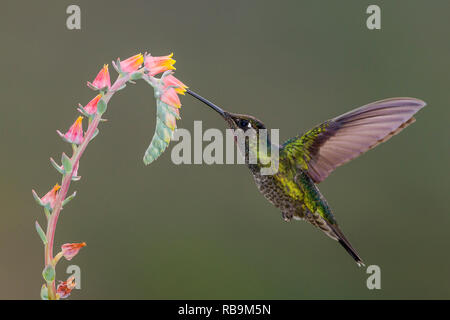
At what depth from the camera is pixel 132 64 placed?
1041 mm

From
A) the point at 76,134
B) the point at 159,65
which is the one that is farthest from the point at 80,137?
the point at 159,65

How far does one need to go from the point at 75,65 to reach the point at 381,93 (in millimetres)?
1980

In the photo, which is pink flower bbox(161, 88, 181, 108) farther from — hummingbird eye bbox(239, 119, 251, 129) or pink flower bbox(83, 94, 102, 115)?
hummingbird eye bbox(239, 119, 251, 129)

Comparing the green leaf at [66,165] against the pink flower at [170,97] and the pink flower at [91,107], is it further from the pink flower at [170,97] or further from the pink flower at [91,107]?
the pink flower at [170,97]

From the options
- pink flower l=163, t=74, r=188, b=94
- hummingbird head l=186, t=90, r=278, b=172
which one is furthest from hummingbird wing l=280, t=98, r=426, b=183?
pink flower l=163, t=74, r=188, b=94

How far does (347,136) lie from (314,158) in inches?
4.7

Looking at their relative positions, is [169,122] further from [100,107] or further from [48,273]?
[48,273]

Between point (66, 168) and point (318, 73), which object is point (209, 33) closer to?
point (318, 73)

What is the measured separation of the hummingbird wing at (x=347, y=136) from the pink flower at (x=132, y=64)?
576 millimetres

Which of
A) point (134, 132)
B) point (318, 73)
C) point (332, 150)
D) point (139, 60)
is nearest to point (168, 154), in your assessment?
point (134, 132)

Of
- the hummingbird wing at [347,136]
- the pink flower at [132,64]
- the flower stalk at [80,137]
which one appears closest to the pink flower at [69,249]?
the flower stalk at [80,137]

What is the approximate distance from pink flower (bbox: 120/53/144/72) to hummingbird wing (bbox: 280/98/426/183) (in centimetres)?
58

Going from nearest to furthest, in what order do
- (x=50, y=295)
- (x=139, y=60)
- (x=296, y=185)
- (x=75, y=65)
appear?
(x=50, y=295) < (x=139, y=60) < (x=296, y=185) < (x=75, y=65)

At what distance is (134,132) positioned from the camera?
336cm
